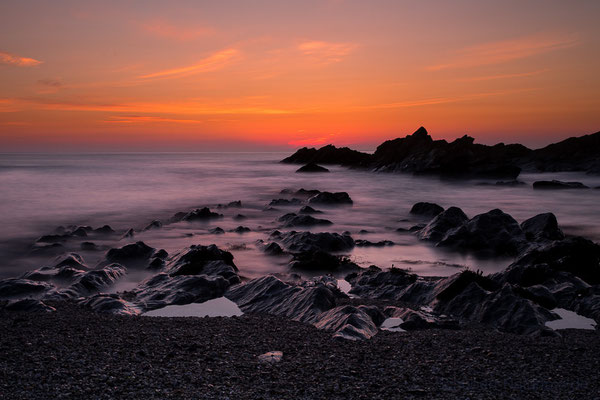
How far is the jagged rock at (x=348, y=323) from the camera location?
722cm

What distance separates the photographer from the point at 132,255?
1409 cm

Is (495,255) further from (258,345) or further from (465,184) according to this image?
(465,184)

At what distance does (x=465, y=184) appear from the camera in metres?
55.2

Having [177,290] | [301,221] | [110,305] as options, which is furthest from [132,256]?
[301,221]

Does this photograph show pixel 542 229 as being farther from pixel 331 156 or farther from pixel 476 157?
pixel 331 156

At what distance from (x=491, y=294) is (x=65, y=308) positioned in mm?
8052

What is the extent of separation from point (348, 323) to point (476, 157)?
6457cm

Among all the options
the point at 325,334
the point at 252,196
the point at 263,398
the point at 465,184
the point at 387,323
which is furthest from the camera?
the point at 465,184

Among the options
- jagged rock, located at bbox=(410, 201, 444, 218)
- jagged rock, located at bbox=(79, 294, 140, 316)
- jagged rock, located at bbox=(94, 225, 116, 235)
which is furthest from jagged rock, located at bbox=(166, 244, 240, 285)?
jagged rock, located at bbox=(410, 201, 444, 218)

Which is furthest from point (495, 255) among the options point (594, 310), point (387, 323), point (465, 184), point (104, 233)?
point (465, 184)

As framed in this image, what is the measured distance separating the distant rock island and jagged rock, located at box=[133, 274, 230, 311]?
56.0 meters

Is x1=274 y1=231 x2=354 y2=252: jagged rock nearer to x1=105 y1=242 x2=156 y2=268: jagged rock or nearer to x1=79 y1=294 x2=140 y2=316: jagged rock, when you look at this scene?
x1=105 y1=242 x2=156 y2=268: jagged rock

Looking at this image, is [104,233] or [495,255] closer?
[495,255]

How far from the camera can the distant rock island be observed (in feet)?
210
